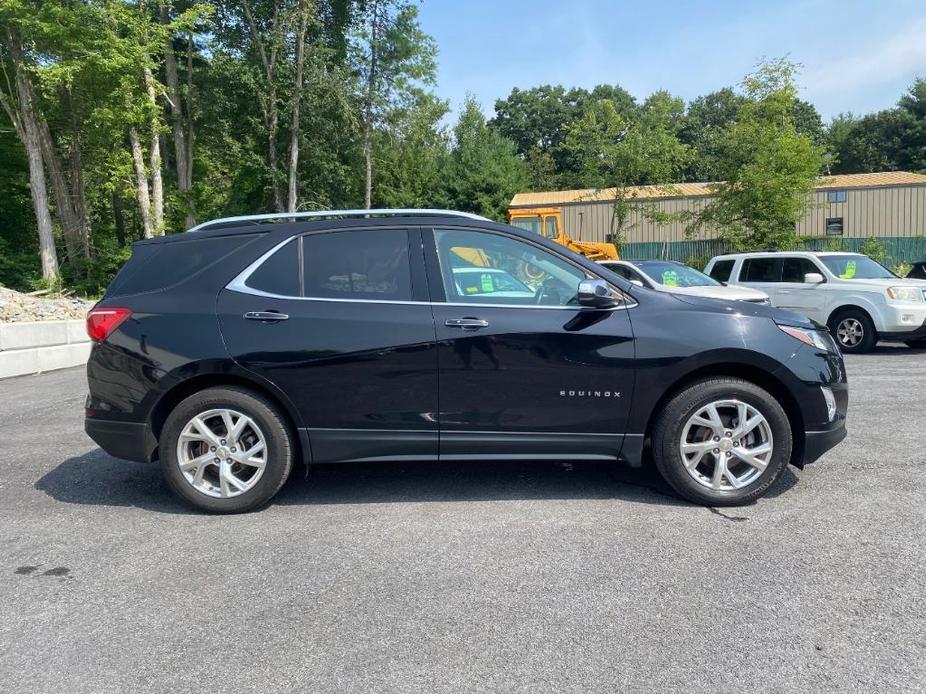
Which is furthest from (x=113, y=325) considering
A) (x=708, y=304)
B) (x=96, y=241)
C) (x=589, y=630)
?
(x=96, y=241)

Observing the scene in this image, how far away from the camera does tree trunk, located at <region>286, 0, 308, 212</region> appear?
30.9 metres

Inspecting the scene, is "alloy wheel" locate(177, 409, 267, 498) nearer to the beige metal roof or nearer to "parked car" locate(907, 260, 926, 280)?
"parked car" locate(907, 260, 926, 280)

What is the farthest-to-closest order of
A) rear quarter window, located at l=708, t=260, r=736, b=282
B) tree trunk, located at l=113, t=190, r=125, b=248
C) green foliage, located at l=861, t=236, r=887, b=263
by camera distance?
tree trunk, located at l=113, t=190, r=125, b=248 < green foliage, located at l=861, t=236, r=887, b=263 < rear quarter window, located at l=708, t=260, r=736, b=282

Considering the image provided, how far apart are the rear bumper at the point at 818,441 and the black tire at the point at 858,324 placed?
8192 millimetres

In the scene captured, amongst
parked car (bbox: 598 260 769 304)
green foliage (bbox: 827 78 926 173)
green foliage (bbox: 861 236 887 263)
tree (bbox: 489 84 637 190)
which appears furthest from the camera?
tree (bbox: 489 84 637 190)

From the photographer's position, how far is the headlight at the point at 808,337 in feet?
13.8

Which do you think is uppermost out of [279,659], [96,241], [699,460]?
[96,241]

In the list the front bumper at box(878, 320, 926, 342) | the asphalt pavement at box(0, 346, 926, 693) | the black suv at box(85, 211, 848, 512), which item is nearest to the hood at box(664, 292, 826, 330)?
the black suv at box(85, 211, 848, 512)

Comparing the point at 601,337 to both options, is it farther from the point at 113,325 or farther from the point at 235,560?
the point at 113,325

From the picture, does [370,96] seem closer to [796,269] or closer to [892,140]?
[796,269]

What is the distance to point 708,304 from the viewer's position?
4.27 m

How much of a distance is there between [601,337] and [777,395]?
1.22 metres

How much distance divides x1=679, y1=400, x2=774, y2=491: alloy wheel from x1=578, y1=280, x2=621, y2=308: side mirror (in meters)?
0.86

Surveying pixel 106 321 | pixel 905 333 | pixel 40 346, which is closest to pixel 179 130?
pixel 40 346
